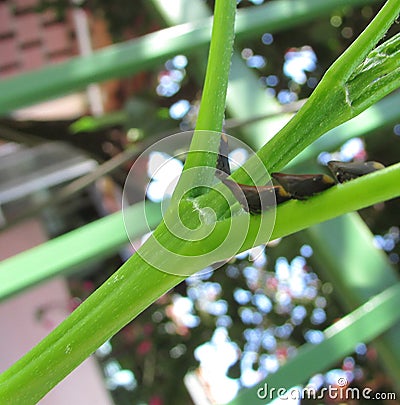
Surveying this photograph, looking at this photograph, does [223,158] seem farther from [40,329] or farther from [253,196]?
[40,329]

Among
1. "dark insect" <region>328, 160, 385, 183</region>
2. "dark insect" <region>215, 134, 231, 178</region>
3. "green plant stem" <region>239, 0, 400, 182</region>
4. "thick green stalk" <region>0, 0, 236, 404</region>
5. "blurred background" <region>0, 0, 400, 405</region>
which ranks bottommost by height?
"thick green stalk" <region>0, 0, 236, 404</region>

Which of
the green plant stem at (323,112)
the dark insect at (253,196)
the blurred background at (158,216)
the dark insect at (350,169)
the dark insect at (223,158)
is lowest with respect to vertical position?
the dark insect at (253,196)

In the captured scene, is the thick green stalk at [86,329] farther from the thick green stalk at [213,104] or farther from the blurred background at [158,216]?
the blurred background at [158,216]

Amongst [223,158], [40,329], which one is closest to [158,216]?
[223,158]

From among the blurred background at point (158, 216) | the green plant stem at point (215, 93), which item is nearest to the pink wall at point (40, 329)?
the blurred background at point (158, 216)

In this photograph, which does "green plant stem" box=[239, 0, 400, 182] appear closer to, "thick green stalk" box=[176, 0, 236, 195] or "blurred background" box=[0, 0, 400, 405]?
"thick green stalk" box=[176, 0, 236, 195]

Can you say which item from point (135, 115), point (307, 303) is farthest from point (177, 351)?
point (135, 115)

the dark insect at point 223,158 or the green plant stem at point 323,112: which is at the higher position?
the dark insect at point 223,158

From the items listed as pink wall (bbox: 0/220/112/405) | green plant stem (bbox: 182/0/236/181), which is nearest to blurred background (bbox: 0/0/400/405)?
pink wall (bbox: 0/220/112/405)
